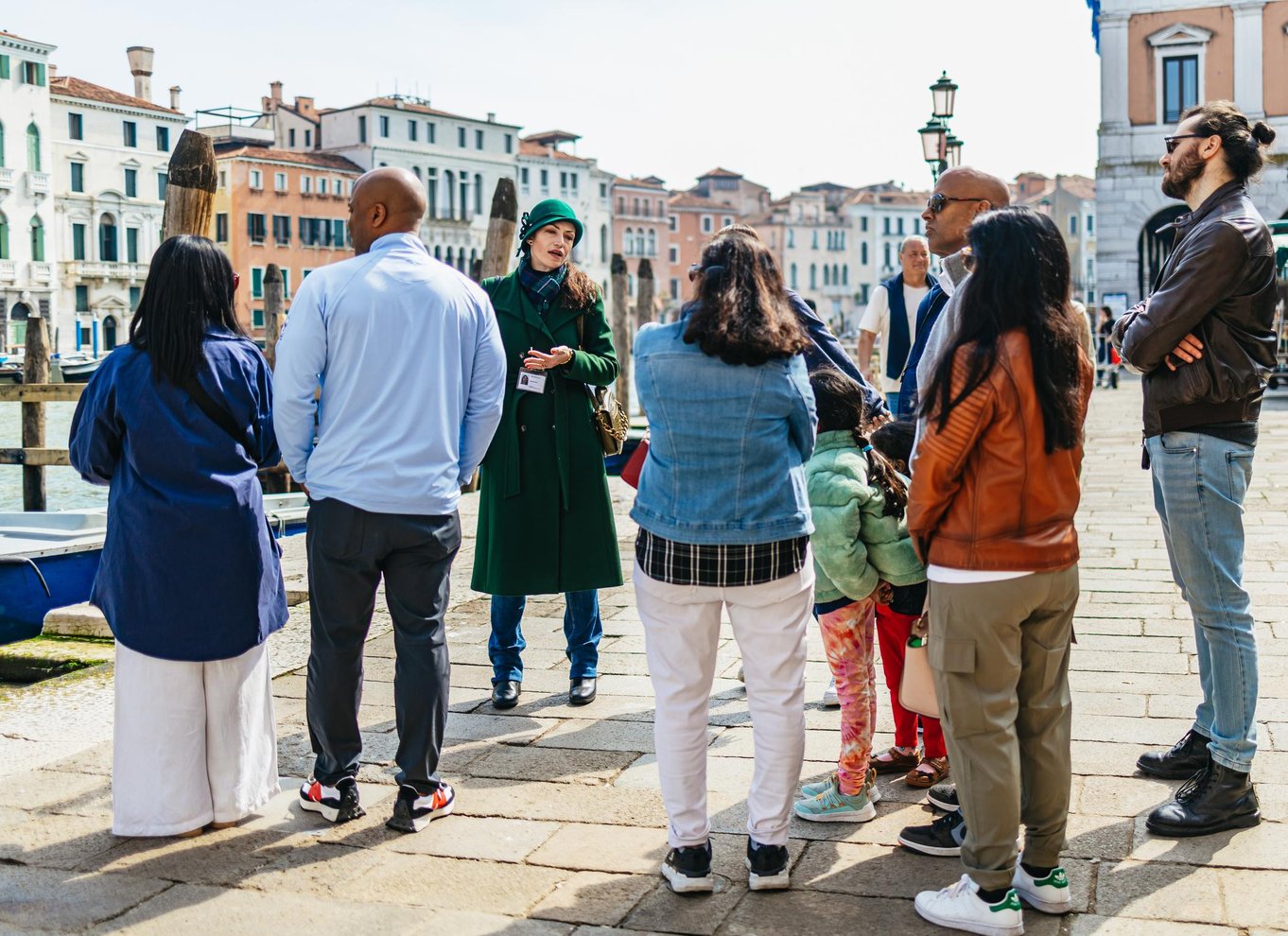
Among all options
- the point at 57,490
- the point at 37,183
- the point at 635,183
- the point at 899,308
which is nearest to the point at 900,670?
the point at 899,308

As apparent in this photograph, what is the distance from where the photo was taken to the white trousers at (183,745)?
3.73m

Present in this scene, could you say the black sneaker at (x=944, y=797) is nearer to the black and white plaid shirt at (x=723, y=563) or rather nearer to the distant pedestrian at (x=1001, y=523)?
the distant pedestrian at (x=1001, y=523)

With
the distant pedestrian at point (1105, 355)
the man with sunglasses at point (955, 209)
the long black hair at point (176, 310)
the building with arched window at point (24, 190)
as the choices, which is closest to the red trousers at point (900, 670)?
the man with sunglasses at point (955, 209)

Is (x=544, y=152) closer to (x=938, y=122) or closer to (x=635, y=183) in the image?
(x=635, y=183)

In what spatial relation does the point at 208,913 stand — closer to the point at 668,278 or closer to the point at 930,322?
the point at 930,322

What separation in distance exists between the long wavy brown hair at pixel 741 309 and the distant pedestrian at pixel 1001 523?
0.37 meters

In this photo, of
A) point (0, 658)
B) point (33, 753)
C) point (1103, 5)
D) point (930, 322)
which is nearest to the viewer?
point (930, 322)

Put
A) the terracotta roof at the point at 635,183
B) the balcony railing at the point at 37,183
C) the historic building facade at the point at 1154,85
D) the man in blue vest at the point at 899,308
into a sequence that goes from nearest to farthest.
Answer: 1. the man in blue vest at the point at 899,308
2. the historic building facade at the point at 1154,85
3. the balcony railing at the point at 37,183
4. the terracotta roof at the point at 635,183

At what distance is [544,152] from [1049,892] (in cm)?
7827

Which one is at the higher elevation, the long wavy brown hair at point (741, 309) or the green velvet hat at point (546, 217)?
the green velvet hat at point (546, 217)

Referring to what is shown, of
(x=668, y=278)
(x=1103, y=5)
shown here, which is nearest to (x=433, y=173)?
(x=668, y=278)

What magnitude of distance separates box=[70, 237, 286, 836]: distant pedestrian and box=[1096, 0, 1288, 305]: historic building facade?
31.7 metres

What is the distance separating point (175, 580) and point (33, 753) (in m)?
1.28

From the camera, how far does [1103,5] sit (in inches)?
1314
